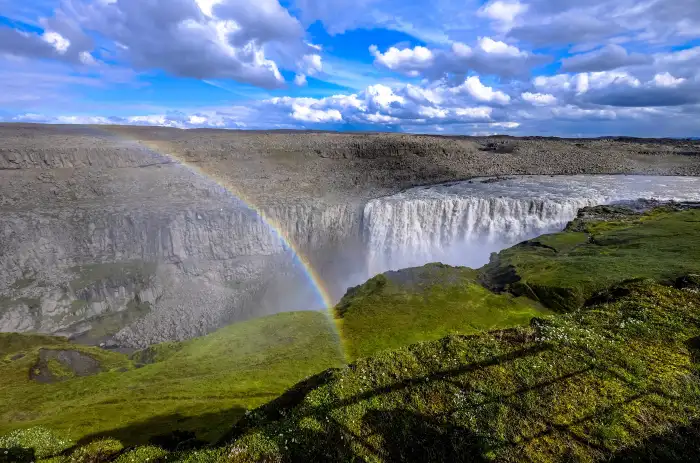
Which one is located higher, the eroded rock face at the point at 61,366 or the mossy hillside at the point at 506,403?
the mossy hillside at the point at 506,403

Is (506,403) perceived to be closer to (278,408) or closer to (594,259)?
(278,408)

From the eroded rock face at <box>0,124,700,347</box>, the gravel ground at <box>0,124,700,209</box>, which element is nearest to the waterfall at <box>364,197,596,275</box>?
the eroded rock face at <box>0,124,700,347</box>

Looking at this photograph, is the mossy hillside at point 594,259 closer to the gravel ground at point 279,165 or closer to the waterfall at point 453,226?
the waterfall at point 453,226

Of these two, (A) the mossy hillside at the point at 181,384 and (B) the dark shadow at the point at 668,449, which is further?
(A) the mossy hillside at the point at 181,384

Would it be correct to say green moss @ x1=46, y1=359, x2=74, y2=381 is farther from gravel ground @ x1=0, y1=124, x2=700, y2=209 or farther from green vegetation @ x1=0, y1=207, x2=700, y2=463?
gravel ground @ x1=0, y1=124, x2=700, y2=209

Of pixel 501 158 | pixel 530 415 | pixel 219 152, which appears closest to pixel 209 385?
pixel 530 415

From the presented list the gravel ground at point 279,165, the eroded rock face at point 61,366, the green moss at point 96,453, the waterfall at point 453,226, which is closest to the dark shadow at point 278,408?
the green moss at point 96,453

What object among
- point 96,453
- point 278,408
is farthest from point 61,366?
point 278,408
